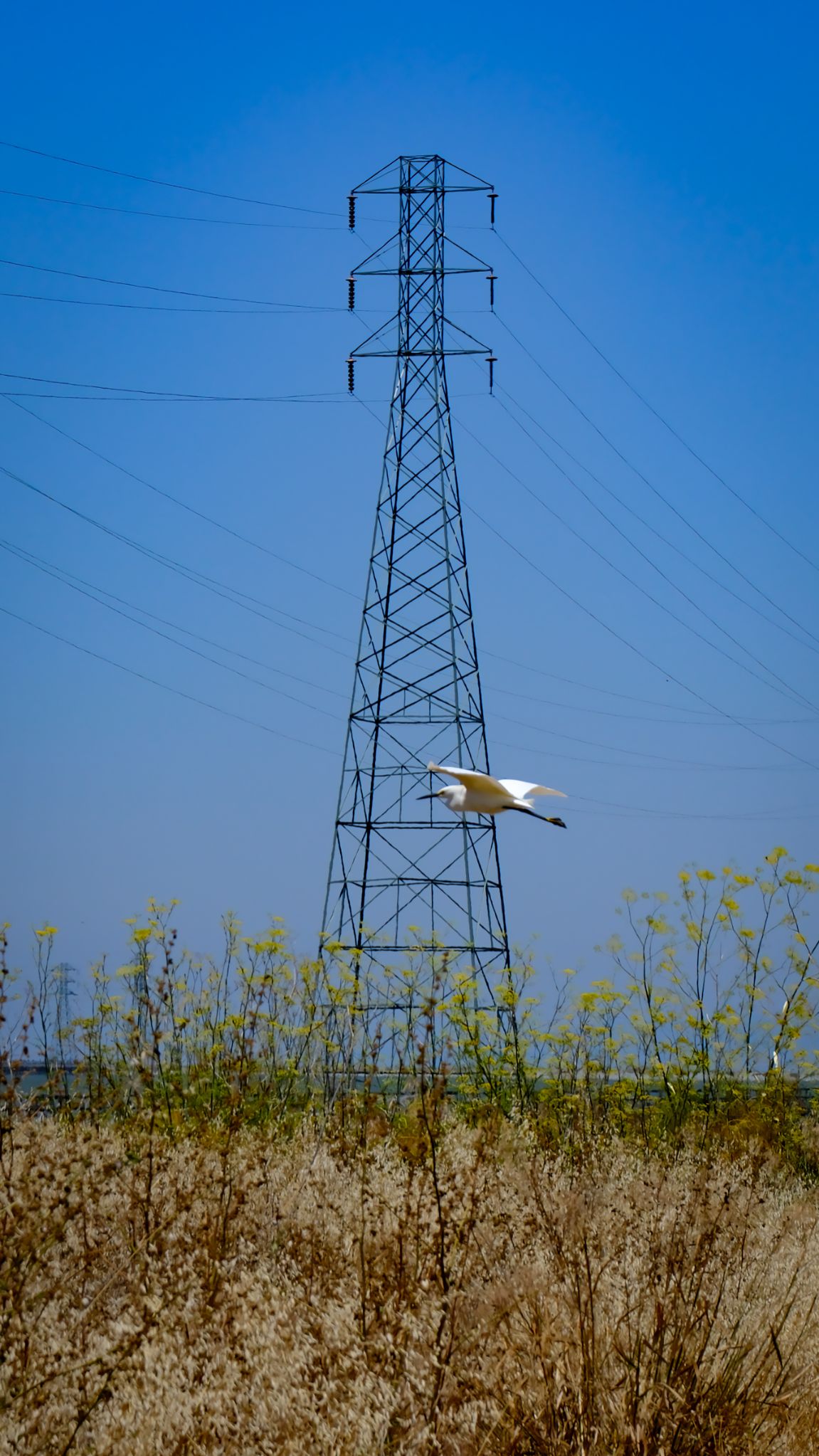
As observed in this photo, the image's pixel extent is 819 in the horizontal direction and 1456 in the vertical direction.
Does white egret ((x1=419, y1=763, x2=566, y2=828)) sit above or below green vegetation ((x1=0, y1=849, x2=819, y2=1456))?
above

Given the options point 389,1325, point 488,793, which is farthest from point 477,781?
point 389,1325

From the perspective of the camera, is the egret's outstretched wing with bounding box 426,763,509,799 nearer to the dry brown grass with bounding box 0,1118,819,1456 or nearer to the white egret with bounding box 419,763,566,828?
the white egret with bounding box 419,763,566,828

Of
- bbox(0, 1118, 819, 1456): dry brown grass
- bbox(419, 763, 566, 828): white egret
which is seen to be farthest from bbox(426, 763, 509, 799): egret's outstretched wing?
bbox(0, 1118, 819, 1456): dry brown grass

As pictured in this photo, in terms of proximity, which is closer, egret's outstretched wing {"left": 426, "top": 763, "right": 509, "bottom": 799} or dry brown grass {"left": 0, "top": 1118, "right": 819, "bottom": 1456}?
dry brown grass {"left": 0, "top": 1118, "right": 819, "bottom": 1456}

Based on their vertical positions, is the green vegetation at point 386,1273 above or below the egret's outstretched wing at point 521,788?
below

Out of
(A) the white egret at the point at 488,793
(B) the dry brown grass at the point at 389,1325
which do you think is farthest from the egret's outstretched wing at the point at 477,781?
(B) the dry brown grass at the point at 389,1325

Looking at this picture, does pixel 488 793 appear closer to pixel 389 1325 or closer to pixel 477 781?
pixel 477 781

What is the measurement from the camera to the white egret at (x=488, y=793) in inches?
180

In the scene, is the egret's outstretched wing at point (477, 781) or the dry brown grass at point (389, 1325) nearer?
the dry brown grass at point (389, 1325)

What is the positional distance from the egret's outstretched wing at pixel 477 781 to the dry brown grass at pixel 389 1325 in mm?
1322

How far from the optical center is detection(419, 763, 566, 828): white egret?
15.0 ft

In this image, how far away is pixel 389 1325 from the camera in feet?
11.5

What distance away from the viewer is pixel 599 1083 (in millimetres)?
7156

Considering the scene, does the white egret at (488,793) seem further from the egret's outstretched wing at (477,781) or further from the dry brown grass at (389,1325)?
the dry brown grass at (389,1325)
